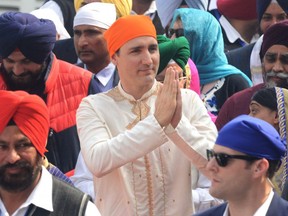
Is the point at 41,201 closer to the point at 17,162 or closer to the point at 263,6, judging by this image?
the point at 17,162

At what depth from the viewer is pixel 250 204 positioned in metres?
8.12

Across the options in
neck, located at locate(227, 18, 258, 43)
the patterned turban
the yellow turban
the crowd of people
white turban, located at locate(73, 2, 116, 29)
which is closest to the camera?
the crowd of people

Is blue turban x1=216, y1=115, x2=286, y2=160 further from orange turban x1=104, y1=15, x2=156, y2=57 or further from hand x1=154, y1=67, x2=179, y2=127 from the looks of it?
orange turban x1=104, y1=15, x2=156, y2=57

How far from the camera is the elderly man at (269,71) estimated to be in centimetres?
1019

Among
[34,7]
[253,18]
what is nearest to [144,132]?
[253,18]

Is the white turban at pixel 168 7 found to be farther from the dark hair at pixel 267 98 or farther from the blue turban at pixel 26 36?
the dark hair at pixel 267 98

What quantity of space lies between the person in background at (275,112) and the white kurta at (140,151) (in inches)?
13.9

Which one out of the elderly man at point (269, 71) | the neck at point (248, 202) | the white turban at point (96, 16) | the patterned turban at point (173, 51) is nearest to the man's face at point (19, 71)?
the patterned turban at point (173, 51)

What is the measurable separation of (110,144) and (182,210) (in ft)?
1.97

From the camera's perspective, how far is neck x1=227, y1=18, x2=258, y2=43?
1316cm

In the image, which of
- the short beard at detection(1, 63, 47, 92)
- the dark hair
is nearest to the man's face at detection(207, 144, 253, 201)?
the dark hair

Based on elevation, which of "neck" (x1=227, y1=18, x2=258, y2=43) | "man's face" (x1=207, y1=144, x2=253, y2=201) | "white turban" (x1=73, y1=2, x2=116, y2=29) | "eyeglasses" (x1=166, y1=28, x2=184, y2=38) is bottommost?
"neck" (x1=227, y1=18, x2=258, y2=43)

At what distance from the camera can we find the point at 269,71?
10453 millimetres

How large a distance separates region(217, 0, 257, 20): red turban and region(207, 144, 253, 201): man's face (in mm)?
4960
